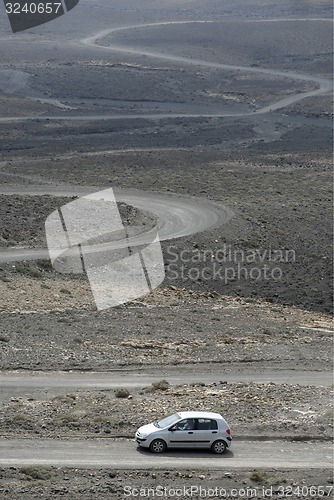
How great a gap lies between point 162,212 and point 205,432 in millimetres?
30899

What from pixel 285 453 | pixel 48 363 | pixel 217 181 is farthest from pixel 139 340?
pixel 217 181

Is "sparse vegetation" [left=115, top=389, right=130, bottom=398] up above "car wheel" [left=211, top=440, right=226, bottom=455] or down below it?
below

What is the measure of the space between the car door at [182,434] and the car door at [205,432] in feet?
0.36

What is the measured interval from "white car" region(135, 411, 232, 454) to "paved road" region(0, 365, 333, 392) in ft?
17.3

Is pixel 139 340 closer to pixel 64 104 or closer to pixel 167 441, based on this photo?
pixel 167 441

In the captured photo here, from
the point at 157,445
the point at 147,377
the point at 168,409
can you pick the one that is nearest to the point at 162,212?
the point at 147,377

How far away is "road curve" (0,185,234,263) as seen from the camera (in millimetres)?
41844

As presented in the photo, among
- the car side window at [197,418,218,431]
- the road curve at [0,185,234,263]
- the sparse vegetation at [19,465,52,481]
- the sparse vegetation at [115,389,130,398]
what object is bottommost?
the road curve at [0,185,234,263]

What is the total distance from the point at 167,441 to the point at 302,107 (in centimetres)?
9283

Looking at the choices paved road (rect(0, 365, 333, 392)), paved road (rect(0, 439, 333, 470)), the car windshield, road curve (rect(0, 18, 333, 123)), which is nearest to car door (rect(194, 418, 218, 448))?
paved road (rect(0, 439, 333, 470))

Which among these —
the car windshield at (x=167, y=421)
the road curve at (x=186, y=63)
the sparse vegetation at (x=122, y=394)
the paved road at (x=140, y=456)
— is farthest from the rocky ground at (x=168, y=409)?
the road curve at (x=186, y=63)

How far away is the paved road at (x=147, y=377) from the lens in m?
26.4

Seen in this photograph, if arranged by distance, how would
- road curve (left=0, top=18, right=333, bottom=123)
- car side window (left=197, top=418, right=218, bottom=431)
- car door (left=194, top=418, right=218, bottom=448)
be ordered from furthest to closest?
road curve (left=0, top=18, right=333, bottom=123) < car side window (left=197, top=418, right=218, bottom=431) < car door (left=194, top=418, right=218, bottom=448)

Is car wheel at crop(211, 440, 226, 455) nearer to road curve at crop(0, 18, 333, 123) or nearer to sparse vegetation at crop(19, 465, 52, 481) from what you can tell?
sparse vegetation at crop(19, 465, 52, 481)
